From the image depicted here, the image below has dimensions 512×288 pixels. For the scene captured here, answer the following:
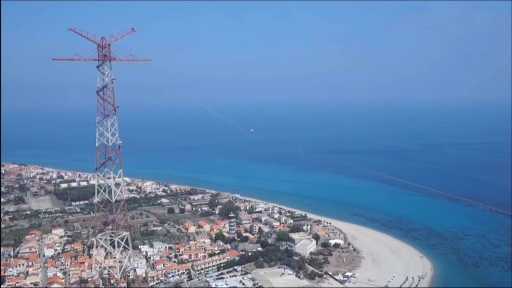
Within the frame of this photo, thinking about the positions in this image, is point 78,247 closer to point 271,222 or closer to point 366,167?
point 271,222

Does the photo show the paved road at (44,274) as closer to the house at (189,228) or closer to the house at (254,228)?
the house at (189,228)

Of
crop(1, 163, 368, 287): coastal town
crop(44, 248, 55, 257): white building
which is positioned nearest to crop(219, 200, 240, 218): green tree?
crop(1, 163, 368, 287): coastal town

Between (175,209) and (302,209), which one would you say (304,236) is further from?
(175,209)

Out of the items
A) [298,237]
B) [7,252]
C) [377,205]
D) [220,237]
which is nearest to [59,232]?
[7,252]

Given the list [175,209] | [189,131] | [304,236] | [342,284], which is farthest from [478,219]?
[189,131]

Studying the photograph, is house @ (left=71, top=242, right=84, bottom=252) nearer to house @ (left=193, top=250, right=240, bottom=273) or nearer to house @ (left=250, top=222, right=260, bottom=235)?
house @ (left=193, top=250, right=240, bottom=273)
